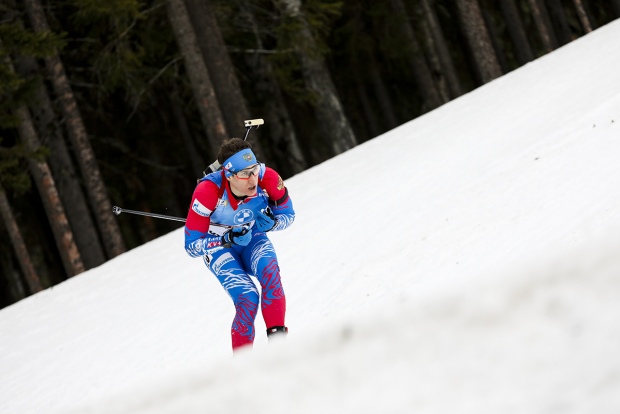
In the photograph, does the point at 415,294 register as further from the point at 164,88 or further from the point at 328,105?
the point at 164,88

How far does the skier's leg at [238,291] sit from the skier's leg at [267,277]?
0.07 m

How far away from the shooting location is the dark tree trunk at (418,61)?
90.8ft

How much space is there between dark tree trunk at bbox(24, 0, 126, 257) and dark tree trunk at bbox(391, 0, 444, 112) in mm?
11537

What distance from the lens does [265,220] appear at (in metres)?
6.54

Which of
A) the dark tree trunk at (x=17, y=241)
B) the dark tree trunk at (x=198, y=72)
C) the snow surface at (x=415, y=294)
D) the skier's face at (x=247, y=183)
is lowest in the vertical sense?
the snow surface at (x=415, y=294)

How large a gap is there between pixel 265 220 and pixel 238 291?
539mm

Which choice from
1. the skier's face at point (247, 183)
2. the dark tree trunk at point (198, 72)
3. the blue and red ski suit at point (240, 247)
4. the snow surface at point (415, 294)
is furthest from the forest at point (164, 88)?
the skier's face at point (247, 183)

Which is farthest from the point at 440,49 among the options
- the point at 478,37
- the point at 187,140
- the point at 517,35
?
the point at 187,140

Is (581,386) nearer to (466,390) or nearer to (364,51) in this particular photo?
(466,390)

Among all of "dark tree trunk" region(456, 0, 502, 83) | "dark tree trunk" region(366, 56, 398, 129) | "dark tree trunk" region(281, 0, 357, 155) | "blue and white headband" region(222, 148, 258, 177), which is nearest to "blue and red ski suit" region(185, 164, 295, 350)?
"blue and white headband" region(222, 148, 258, 177)

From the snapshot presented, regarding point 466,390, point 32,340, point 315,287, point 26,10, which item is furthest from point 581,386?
point 26,10

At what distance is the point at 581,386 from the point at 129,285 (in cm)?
1152

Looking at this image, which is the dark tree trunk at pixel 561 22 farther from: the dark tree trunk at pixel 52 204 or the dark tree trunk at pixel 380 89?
the dark tree trunk at pixel 52 204

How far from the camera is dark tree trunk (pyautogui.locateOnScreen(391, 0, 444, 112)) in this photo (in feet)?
90.8
